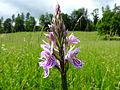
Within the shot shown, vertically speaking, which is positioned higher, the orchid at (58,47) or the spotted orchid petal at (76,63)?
the orchid at (58,47)

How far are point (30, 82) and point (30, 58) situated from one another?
189 centimetres

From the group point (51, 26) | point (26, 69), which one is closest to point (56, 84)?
point (26, 69)

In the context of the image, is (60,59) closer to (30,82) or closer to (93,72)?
(30,82)

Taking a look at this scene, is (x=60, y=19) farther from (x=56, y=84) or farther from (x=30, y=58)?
(x=30, y=58)

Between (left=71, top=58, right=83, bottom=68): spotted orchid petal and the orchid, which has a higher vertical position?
the orchid

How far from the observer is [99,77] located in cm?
476

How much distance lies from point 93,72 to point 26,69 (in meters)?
1.11

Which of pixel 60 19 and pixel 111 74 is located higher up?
pixel 60 19

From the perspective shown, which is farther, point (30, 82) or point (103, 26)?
point (103, 26)

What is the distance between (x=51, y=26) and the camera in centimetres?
162

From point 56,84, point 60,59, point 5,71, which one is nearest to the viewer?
point 60,59

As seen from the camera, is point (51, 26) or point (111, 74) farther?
point (111, 74)

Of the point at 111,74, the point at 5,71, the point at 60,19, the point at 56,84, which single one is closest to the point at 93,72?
the point at 111,74

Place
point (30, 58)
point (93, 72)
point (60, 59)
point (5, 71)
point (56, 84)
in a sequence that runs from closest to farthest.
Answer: point (60, 59)
point (56, 84)
point (5, 71)
point (93, 72)
point (30, 58)
